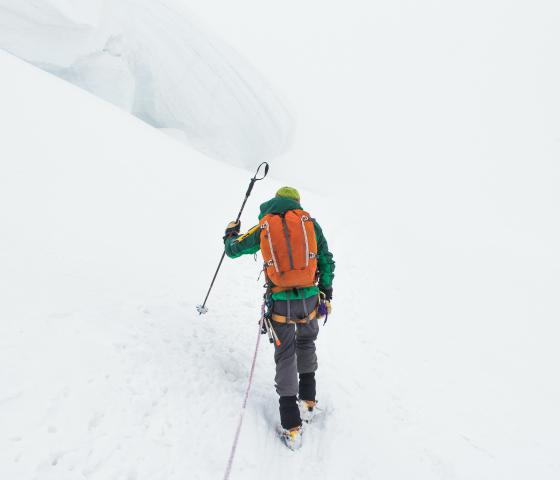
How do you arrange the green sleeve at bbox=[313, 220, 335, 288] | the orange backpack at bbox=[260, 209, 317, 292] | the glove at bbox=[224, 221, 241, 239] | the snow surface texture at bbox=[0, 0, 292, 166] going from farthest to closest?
the snow surface texture at bbox=[0, 0, 292, 166], the glove at bbox=[224, 221, 241, 239], the green sleeve at bbox=[313, 220, 335, 288], the orange backpack at bbox=[260, 209, 317, 292]

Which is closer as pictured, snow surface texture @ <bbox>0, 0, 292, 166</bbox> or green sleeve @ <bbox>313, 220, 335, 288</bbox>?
green sleeve @ <bbox>313, 220, 335, 288</bbox>

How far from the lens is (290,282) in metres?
3.79

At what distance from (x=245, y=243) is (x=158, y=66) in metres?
18.6

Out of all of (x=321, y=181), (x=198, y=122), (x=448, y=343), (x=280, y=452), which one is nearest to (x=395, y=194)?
(x=321, y=181)

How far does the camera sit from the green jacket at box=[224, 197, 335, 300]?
387cm

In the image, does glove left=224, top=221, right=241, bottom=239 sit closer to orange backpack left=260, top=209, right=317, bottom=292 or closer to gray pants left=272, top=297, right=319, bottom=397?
orange backpack left=260, top=209, right=317, bottom=292

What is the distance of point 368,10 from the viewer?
6359cm

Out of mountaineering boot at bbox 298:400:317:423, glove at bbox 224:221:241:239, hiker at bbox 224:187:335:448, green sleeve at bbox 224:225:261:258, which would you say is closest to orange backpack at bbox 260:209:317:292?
hiker at bbox 224:187:335:448

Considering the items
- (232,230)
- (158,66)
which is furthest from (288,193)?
(158,66)

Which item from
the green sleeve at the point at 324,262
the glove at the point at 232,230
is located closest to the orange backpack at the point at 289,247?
the green sleeve at the point at 324,262

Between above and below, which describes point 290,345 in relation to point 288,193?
below

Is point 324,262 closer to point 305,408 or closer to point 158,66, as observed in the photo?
point 305,408

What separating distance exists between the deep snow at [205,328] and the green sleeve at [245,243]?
1507 mm

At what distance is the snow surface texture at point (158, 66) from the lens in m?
14.9
